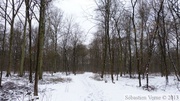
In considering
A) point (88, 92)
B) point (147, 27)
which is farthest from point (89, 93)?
point (147, 27)

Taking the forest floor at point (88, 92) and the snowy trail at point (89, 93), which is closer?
the forest floor at point (88, 92)

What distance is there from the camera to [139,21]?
98.4 ft

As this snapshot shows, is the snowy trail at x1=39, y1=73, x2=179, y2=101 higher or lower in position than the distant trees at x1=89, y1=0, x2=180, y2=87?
lower

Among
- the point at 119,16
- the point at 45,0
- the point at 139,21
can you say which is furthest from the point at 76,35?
the point at 45,0

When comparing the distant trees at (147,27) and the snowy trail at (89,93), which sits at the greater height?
the distant trees at (147,27)

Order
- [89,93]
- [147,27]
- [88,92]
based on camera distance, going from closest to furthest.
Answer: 1. [89,93]
2. [88,92]
3. [147,27]

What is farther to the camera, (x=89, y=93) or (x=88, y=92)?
(x=88, y=92)

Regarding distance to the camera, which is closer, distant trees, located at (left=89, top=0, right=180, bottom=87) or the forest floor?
the forest floor

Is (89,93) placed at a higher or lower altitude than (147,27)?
lower

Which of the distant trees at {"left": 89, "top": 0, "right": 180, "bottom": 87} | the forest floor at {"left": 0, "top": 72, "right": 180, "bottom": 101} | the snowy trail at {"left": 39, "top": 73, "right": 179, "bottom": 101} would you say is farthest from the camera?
the distant trees at {"left": 89, "top": 0, "right": 180, "bottom": 87}

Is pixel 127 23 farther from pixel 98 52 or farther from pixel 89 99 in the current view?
pixel 89 99

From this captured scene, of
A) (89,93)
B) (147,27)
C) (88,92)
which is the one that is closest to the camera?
(89,93)

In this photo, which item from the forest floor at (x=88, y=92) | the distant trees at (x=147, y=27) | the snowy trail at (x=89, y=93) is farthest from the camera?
the distant trees at (x=147, y=27)

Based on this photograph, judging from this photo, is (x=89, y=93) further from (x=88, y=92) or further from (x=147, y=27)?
(x=147, y=27)
